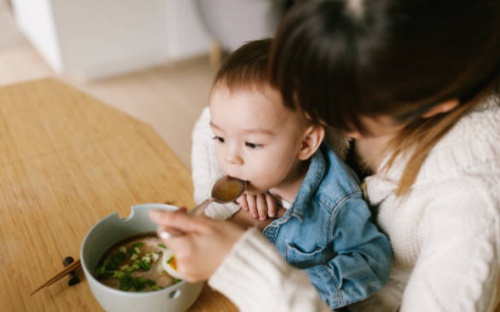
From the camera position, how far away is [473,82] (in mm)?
638

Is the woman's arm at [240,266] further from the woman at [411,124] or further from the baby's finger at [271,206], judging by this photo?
the baby's finger at [271,206]

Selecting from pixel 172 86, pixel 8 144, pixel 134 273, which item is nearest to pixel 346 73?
pixel 134 273

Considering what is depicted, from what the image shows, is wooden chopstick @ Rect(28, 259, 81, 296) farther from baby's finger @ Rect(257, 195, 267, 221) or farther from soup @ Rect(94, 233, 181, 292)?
baby's finger @ Rect(257, 195, 267, 221)

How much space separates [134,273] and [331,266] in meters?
0.32

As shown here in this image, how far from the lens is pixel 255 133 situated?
2.64 ft

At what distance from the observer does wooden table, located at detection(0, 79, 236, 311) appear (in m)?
0.78

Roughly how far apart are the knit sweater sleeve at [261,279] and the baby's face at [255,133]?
0.82 ft

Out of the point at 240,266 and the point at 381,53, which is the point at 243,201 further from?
the point at 381,53

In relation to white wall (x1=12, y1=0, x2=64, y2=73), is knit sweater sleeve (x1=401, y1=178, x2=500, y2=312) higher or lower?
higher

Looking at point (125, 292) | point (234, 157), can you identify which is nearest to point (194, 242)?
point (125, 292)

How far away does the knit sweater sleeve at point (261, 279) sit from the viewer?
587mm

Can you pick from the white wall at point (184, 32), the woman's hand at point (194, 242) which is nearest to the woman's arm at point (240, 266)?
the woman's hand at point (194, 242)

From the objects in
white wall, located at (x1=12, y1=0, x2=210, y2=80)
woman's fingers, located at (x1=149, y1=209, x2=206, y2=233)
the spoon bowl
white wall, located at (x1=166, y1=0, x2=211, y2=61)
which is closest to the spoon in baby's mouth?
the spoon bowl

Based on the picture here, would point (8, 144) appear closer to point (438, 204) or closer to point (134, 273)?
point (134, 273)
